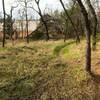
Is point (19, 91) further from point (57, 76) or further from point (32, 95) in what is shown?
point (57, 76)

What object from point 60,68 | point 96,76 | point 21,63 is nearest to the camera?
point 96,76

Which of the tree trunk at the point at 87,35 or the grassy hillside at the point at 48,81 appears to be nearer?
the grassy hillside at the point at 48,81

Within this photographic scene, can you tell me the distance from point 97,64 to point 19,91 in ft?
14.1

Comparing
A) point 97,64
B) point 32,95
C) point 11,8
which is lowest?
point 32,95

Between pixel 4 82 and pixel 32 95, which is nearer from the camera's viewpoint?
pixel 32 95

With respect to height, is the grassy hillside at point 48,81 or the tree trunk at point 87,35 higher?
the tree trunk at point 87,35

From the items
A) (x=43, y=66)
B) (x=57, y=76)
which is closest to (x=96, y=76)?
(x=57, y=76)

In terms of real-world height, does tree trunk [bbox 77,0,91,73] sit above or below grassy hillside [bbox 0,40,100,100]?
above

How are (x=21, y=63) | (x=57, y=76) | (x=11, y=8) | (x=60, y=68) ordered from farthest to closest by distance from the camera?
(x=11, y=8) → (x=21, y=63) → (x=60, y=68) → (x=57, y=76)

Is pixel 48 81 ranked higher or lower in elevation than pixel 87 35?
lower

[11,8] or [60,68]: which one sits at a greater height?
[11,8]

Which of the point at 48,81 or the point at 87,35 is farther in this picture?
the point at 48,81

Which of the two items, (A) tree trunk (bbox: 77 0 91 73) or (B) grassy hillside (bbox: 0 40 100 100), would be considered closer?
(B) grassy hillside (bbox: 0 40 100 100)

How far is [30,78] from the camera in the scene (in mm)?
13766
